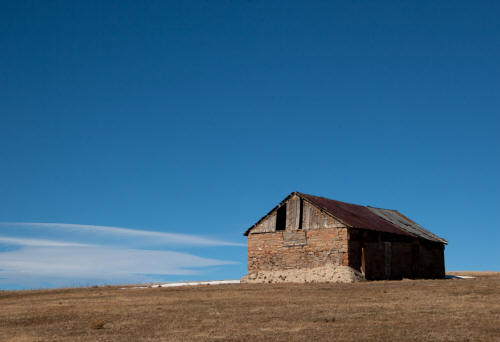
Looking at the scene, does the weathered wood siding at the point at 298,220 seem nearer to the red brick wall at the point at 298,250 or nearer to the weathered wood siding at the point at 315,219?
the weathered wood siding at the point at 315,219

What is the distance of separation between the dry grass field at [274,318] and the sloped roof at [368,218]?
13433 mm

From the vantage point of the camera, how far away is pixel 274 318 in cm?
1752

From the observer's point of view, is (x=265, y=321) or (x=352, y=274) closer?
(x=265, y=321)

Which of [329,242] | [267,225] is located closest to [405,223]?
[329,242]

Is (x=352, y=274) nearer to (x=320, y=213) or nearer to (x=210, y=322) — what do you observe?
(x=320, y=213)

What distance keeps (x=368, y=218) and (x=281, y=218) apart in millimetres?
8029

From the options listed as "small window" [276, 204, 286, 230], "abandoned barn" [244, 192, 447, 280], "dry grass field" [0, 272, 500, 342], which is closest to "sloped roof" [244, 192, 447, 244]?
"abandoned barn" [244, 192, 447, 280]

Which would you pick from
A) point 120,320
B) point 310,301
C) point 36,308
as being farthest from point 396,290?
point 36,308

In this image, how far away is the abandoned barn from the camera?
38.1m

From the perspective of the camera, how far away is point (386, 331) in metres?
14.3

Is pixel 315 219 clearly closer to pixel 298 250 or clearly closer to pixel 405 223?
pixel 298 250

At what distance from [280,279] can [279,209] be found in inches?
219

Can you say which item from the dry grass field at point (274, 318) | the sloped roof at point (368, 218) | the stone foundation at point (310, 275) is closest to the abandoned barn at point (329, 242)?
the sloped roof at point (368, 218)

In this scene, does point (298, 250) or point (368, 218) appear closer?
point (298, 250)
